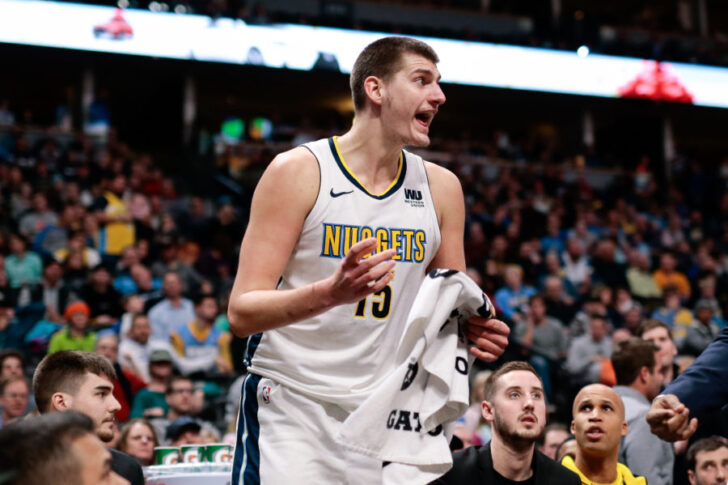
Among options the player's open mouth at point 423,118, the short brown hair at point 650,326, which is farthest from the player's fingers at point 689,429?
the short brown hair at point 650,326

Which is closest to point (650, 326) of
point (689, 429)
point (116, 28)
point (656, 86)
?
point (689, 429)

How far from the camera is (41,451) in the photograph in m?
2.26

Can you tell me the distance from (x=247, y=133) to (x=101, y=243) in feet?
33.3

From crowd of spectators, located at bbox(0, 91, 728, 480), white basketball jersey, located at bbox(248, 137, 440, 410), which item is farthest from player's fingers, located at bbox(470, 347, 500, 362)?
crowd of spectators, located at bbox(0, 91, 728, 480)

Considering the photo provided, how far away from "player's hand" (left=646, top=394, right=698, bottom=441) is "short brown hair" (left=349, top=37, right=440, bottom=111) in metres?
1.46

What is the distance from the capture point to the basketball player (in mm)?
2951

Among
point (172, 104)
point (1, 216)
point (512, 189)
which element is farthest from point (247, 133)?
point (1, 216)

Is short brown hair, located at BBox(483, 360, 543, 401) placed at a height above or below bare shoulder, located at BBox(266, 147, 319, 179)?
below

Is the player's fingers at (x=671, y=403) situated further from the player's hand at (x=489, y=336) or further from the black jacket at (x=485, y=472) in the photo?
the black jacket at (x=485, y=472)

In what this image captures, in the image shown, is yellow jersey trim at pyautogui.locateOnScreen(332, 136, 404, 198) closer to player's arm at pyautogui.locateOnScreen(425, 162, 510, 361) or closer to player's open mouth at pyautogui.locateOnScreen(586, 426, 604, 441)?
player's arm at pyautogui.locateOnScreen(425, 162, 510, 361)

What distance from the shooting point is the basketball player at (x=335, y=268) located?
295 centimetres

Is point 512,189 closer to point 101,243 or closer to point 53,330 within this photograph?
point 101,243

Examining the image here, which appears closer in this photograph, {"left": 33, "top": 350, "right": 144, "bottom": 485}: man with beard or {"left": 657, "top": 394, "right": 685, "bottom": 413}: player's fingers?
{"left": 657, "top": 394, "right": 685, "bottom": 413}: player's fingers

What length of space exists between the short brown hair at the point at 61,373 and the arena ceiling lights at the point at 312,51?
1474cm
